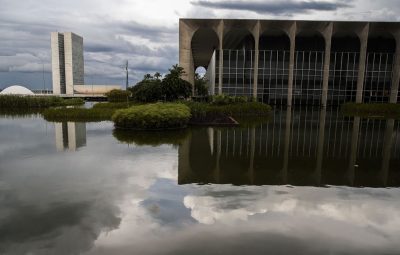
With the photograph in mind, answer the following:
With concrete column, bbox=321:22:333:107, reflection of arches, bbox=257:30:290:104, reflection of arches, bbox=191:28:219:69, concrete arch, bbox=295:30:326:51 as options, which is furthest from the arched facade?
concrete column, bbox=321:22:333:107

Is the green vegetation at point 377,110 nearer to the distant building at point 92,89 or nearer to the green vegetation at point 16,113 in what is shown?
the green vegetation at point 16,113

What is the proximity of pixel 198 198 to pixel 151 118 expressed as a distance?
1203 centimetres

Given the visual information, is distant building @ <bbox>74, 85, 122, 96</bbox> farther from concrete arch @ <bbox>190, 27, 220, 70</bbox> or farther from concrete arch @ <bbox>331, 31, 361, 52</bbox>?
concrete arch @ <bbox>331, 31, 361, 52</bbox>

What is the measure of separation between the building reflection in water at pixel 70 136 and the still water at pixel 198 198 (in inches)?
9.7

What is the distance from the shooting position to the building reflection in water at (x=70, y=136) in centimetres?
1516

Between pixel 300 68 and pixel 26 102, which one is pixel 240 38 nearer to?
pixel 300 68

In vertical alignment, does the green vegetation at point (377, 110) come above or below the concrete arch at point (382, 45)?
below

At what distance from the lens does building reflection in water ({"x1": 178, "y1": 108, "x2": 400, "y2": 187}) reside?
33.5 feet

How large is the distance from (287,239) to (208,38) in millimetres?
48005

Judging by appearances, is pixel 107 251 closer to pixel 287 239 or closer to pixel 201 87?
pixel 287 239

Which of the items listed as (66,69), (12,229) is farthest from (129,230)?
(66,69)

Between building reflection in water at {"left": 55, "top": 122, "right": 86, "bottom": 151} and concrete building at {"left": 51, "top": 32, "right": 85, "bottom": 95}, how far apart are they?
8482cm

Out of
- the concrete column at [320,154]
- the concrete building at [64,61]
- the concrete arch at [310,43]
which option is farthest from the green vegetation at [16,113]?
the concrete building at [64,61]

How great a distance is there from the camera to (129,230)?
21.3 feet
